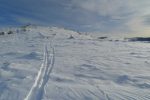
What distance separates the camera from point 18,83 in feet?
19.5

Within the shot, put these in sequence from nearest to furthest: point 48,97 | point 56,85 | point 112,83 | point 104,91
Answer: point 48,97 → point 104,91 → point 56,85 → point 112,83

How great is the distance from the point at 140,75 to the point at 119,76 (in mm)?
911

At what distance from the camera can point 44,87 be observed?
5.48 meters

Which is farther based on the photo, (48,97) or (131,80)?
(131,80)

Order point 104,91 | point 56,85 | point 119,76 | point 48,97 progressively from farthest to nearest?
1. point 119,76
2. point 56,85
3. point 104,91
4. point 48,97

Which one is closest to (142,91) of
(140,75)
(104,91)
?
(104,91)

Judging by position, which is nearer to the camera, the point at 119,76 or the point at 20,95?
the point at 20,95

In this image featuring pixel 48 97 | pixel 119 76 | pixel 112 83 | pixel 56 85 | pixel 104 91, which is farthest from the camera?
pixel 119 76

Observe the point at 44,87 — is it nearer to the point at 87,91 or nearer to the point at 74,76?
the point at 87,91

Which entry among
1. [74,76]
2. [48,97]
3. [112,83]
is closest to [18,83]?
[48,97]

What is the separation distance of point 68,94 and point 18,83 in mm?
2017

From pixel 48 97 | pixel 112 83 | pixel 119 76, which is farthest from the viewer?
pixel 119 76

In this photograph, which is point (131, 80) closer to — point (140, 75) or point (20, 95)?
point (140, 75)

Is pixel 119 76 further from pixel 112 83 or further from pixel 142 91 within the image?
pixel 142 91
